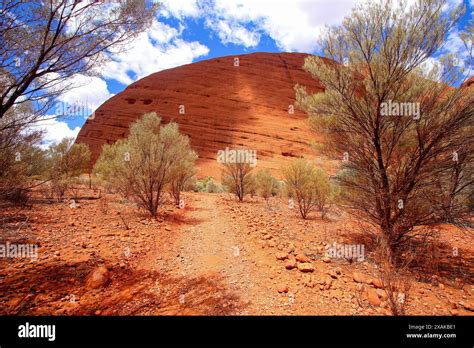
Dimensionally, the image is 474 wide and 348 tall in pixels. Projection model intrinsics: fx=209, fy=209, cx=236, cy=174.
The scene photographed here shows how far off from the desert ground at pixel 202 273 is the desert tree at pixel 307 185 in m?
2.28

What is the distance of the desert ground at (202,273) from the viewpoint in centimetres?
271

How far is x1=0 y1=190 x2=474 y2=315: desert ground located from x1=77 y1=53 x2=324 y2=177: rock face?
2113cm

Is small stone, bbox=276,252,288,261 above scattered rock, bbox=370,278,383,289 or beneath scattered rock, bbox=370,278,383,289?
above

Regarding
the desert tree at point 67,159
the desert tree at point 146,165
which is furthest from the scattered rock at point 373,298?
the desert tree at point 67,159

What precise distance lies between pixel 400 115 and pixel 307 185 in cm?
445

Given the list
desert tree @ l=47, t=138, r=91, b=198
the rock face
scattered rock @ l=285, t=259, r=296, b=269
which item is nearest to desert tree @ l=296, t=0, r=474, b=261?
scattered rock @ l=285, t=259, r=296, b=269

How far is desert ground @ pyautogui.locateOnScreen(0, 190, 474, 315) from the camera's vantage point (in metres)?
2.71

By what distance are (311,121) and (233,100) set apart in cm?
3039

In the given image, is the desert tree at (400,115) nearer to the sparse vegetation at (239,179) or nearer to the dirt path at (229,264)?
the dirt path at (229,264)

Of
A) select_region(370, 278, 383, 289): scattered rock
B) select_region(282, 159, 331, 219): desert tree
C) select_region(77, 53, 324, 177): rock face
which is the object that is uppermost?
select_region(77, 53, 324, 177): rock face

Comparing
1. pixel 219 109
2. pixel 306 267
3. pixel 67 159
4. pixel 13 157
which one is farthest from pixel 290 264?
pixel 219 109

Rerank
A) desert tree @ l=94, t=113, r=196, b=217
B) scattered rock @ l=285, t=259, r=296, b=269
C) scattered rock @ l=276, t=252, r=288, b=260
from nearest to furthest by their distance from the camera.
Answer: scattered rock @ l=285, t=259, r=296, b=269, scattered rock @ l=276, t=252, r=288, b=260, desert tree @ l=94, t=113, r=196, b=217

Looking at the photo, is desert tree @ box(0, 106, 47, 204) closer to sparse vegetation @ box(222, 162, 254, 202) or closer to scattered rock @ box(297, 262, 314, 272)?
scattered rock @ box(297, 262, 314, 272)
